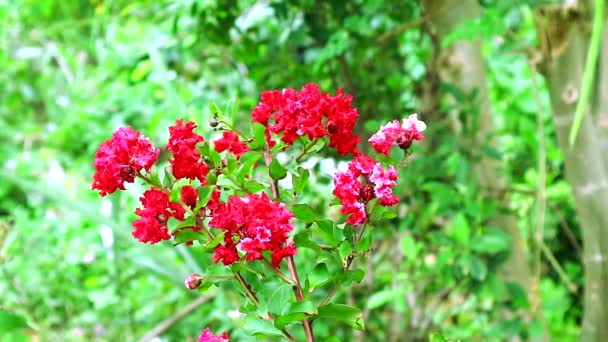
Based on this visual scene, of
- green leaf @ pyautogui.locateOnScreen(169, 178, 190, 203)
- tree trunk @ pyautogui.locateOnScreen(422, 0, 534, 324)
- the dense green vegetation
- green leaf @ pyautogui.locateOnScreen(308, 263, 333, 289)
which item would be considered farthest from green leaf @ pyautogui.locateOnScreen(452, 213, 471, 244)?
green leaf @ pyautogui.locateOnScreen(169, 178, 190, 203)

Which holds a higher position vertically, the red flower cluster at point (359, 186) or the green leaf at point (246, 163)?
the green leaf at point (246, 163)

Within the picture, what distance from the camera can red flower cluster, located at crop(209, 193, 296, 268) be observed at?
0.47 metres

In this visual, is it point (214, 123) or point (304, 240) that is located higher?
point (214, 123)

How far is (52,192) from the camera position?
44.1 inches

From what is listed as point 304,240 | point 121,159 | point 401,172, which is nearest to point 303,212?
point 304,240

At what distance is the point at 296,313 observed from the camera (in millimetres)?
505

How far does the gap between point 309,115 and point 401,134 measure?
0.07m

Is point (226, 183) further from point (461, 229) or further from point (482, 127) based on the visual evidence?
point (482, 127)

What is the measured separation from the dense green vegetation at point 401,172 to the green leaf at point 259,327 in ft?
0.56

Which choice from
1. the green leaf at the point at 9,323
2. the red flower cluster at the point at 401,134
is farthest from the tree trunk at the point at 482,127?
the green leaf at the point at 9,323

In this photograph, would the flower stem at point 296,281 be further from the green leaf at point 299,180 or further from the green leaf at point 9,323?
the green leaf at point 9,323

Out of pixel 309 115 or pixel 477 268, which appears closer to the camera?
pixel 309 115

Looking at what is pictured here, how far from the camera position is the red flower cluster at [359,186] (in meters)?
0.50

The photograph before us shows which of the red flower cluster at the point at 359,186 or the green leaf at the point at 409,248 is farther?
the green leaf at the point at 409,248
